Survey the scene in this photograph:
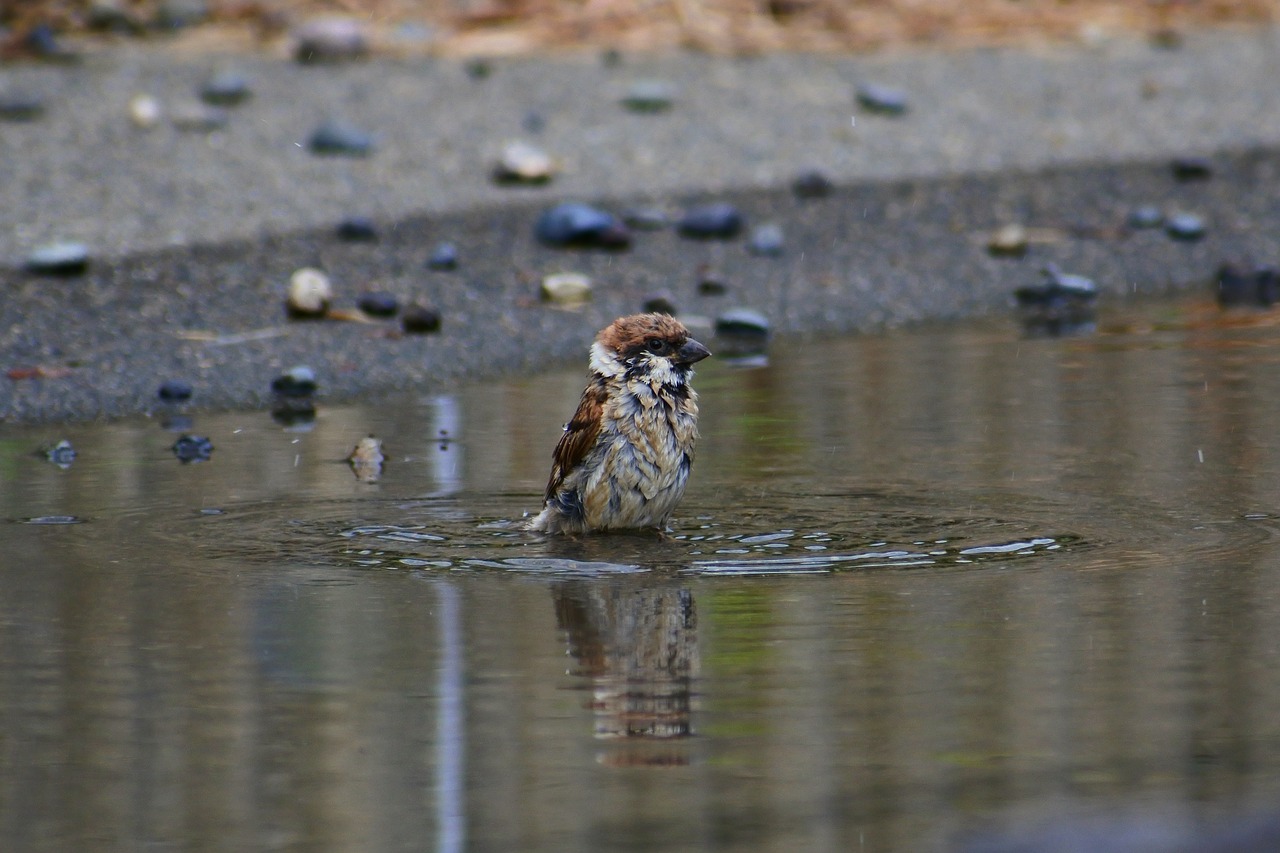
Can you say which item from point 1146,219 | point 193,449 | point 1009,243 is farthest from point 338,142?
point 193,449

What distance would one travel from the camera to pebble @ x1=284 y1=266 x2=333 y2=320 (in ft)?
30.1

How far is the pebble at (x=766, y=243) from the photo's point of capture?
10.8m

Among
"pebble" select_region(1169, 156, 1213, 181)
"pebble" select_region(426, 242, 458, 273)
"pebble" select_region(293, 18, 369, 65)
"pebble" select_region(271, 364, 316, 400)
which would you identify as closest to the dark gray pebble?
"pebble" select_region(426, 242, 458, 273)

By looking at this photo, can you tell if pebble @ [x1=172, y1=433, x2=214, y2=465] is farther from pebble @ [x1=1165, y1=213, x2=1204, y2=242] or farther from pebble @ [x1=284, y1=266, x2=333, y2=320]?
pebble @ [x1=1165, y1=213, x2=1204, y2=242]

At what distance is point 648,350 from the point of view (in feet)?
21.0

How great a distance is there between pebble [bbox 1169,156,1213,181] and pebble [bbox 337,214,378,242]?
496 cm

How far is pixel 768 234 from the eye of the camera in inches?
428

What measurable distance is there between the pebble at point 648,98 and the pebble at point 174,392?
5.21 m

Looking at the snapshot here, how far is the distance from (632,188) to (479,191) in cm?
86

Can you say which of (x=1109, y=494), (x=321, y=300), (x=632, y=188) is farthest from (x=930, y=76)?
(x=1109, y=494)

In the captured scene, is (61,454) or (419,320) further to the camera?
(419,320)

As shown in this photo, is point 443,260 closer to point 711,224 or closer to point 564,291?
point 564,291

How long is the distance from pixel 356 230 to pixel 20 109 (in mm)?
2565

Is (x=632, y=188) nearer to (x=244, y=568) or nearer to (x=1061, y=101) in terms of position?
(x=1061, y=101)
